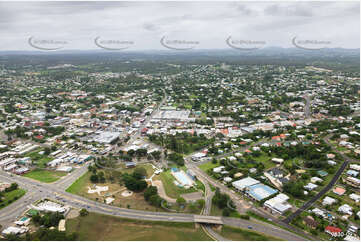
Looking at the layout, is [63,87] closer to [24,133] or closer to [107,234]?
[24,133]

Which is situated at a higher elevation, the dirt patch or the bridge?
the bridge

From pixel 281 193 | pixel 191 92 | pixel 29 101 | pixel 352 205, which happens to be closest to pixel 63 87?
pixel 29 101

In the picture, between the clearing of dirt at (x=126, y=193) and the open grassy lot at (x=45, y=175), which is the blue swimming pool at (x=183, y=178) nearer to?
the clearing of dirt at (x=126, y=193)

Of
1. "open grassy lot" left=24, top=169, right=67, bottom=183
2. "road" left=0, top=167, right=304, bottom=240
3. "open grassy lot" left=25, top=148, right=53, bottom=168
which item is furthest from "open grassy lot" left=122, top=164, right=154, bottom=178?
"open grassy lot" left=25, top=148, right=53, bottom=168

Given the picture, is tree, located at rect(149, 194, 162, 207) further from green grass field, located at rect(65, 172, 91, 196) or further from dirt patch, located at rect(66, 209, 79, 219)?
green grass field, located at rect(65, 172, 91, 196)

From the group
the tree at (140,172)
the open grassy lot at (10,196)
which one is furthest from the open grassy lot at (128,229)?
the open grassy lot at (10,196)

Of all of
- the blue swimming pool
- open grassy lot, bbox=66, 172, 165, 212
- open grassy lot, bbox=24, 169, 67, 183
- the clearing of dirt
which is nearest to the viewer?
open grassy lot, bbox=66, 172, 165, 212

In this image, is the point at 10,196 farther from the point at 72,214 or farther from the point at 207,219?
the point at 207,219
